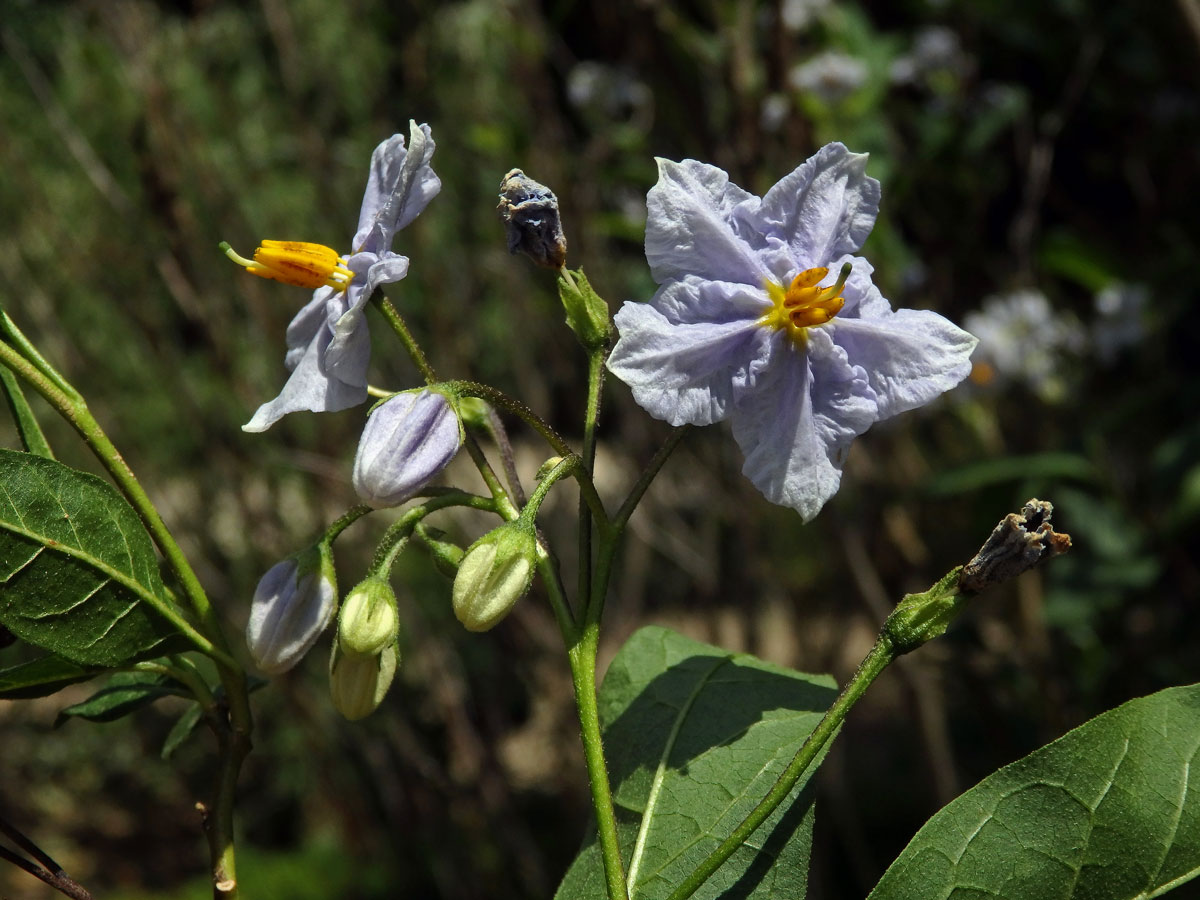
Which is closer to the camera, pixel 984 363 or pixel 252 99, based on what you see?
pixel 984 363

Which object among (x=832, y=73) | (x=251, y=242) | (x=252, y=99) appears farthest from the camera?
(x=252, y=99)

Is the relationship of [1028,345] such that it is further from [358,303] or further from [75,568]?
[75,568]

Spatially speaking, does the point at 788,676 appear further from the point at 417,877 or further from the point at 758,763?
the point at 417,877

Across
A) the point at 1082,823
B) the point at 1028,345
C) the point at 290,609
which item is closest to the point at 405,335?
the point at 290,609

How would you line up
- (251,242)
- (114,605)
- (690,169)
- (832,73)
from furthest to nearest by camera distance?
(251,242)
(832,73)
(690,169)
(114,605)

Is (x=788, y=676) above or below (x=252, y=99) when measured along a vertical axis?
above

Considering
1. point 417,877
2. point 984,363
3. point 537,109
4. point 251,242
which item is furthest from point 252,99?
point 984,363
